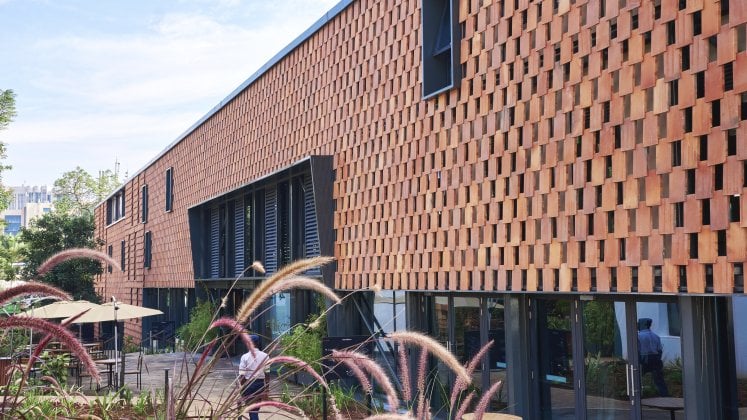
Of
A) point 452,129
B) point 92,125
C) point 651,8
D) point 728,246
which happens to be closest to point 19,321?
point 728,246

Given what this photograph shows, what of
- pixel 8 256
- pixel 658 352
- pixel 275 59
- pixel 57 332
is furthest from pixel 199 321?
pixel 8 256

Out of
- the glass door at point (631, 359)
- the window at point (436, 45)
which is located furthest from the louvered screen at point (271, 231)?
the glass door at point (631, 359)

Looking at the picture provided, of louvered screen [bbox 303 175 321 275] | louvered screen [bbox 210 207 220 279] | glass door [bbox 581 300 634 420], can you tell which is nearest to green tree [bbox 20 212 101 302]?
louvered screen [bbox 210 207 220 279]

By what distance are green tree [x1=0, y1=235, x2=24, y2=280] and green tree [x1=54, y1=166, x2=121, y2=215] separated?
2818 cm

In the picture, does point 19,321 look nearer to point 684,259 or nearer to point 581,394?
point 684,259

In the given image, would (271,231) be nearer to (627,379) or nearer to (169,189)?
(169,189)

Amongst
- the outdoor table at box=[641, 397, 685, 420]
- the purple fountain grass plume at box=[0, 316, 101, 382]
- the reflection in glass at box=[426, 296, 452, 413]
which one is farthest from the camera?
the reflection in glass at box=[426, 296, 452, 413]

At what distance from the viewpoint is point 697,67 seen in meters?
7.36

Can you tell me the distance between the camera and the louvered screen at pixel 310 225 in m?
16.3

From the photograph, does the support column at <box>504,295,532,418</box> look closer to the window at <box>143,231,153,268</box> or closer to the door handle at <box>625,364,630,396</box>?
the door handle at <box>625,364,630,396</box>

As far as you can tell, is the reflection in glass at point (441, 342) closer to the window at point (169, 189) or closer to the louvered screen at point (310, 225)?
the louvered screen at point (310, 225)

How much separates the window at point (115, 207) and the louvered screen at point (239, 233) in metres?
17.6

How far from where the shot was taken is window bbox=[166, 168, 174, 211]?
90.9 ft

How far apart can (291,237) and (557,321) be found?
829cm
